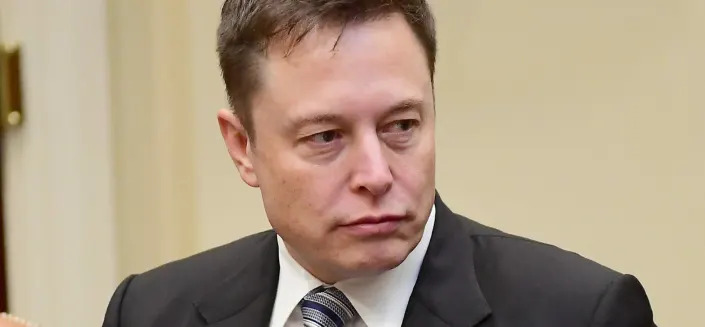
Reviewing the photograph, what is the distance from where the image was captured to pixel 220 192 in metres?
1.91

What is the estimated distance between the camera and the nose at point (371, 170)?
978 millimetres

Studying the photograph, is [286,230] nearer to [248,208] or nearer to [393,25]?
[393,25]

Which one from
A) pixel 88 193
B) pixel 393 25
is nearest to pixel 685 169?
pixel 393 25

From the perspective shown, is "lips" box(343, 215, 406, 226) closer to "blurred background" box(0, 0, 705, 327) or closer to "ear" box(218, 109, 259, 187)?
"ear" box(218, 109, 259, 187)

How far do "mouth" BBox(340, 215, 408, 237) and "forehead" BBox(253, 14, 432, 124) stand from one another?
0.11 metres

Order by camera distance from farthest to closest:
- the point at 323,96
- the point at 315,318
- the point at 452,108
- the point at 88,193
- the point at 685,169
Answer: the point at 88,193 → the point at 452,108 → the point at 685,169 → the point at 315,318 → the point at 323,96

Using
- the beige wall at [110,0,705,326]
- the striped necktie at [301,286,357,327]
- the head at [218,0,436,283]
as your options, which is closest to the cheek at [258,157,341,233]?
the head at [218,0,436,283]

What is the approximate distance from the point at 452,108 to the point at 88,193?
72 centimetres

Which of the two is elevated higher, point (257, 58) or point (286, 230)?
point (257, 58)

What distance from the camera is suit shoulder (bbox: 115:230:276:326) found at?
4.26 ft

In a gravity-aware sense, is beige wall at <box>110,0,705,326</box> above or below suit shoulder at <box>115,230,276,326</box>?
above

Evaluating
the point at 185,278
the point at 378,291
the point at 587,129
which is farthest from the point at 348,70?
the point at 587,129

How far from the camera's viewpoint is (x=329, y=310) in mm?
1108

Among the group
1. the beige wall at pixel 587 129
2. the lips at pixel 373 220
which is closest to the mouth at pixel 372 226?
the lips at pixel 373 220
